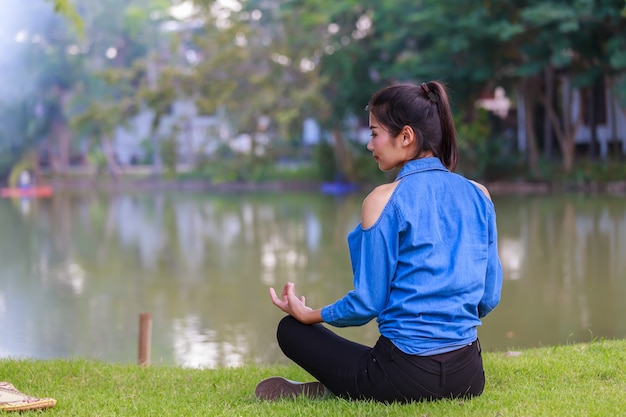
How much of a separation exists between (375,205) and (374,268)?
0.19 m

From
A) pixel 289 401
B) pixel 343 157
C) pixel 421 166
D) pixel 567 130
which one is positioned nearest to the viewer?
pixel 421 166

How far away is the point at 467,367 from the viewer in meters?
3.21

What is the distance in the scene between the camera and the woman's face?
3.22 metres

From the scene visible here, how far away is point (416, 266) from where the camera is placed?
3.10 m

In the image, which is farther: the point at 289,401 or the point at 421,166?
the point at 289,401

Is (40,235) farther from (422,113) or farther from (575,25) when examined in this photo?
(422,113)

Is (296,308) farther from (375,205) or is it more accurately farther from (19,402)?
(19,402)

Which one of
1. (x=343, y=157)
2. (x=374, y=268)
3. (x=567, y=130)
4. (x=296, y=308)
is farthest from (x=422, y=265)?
(x=343, y=157)

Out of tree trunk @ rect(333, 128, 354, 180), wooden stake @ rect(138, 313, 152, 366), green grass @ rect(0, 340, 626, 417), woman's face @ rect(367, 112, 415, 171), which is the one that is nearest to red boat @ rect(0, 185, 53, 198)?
tree trunk @ rect(333, 128, 354, 180)

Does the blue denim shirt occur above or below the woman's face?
below

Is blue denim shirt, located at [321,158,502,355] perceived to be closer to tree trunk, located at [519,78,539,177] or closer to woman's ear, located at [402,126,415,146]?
woman's ear, located at [402,126,415,146]

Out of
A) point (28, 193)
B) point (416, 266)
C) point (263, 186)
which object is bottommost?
point (263, 186)

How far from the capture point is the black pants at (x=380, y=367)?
314 centimetres

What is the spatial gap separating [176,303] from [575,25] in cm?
1242
